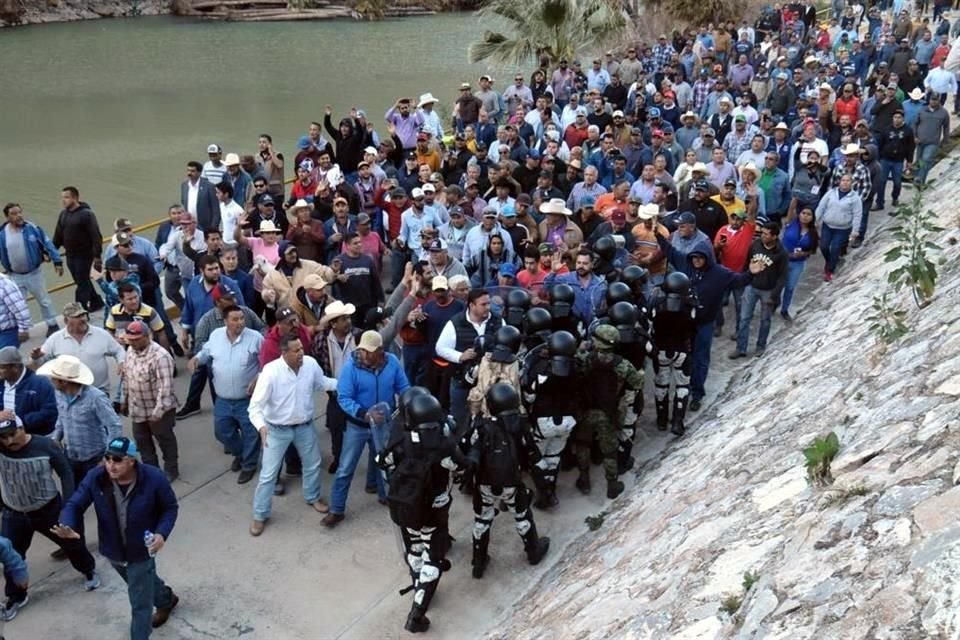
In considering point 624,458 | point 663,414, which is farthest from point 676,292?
point 624,458

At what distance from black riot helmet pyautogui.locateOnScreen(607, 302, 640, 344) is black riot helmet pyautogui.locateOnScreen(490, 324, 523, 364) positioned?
2.48ft

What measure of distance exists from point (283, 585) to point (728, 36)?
1844 centimetres

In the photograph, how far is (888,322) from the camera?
20.6 feet

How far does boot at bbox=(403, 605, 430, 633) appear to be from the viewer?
18.3 feet

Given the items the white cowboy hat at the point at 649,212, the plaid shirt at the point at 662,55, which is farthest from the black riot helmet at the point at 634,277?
the plaid shirt at the point at 662,55

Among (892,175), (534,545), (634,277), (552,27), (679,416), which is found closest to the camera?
(534,545)

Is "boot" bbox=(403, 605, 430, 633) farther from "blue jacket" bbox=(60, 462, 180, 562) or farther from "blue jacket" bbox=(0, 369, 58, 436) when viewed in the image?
"blue jacket" bbox=(0, 369, 58, 436)

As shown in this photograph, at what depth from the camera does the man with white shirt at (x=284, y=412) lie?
6359 millimetres

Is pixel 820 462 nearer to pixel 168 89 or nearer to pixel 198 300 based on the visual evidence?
pixel 198 300

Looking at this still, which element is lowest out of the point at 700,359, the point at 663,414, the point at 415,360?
the point at 663,414

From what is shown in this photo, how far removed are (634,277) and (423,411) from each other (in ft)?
10.2

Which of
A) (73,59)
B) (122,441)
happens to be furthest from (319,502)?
(73,59)

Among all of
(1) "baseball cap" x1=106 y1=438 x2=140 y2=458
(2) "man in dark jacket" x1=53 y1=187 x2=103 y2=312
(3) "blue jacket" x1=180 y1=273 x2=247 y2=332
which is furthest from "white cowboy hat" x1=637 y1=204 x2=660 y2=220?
(2) "man in dark jacket" x1=53 y1=187 x2=103 y2=312

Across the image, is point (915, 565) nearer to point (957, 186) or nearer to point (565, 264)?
point (565, 264)
